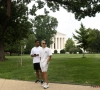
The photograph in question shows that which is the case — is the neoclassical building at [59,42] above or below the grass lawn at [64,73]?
above

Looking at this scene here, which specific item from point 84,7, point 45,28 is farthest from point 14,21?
point 45,28

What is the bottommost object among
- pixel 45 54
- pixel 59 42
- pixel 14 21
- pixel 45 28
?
pixel 45 54

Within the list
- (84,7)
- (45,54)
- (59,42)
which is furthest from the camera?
(59,42)

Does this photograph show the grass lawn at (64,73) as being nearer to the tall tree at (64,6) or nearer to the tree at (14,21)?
the tall tree at (64,6)

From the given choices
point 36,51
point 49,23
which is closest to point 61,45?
point 49,23

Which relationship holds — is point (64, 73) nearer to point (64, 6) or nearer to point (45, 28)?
→ point (64, 6)

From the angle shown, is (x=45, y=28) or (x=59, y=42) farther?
(x=59, y=42)

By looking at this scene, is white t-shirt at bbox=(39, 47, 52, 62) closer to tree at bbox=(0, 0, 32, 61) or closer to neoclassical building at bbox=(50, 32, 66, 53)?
tree at bbox=(0, 0, 32, 61)

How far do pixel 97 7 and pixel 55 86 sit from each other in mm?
15943

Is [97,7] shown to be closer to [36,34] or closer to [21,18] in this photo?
[21,18]

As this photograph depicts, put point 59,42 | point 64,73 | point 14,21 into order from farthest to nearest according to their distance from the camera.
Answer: point 59,42, point 14,21, point 64,73

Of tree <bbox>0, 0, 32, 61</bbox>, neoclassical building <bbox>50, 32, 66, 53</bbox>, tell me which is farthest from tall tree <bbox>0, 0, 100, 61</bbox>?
neoclassical building <bbox>50, 32, 66, 53</bbox>

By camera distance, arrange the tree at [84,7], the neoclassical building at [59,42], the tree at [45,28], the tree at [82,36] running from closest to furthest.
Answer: the tree at [84,7]
the tree at [82,36]
the tree at [45,28]
the neoclassical building at [59,42]

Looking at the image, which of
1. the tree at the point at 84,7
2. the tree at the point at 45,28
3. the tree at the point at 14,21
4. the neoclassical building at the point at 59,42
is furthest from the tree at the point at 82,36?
the neoclassical building at the point at 59,42
